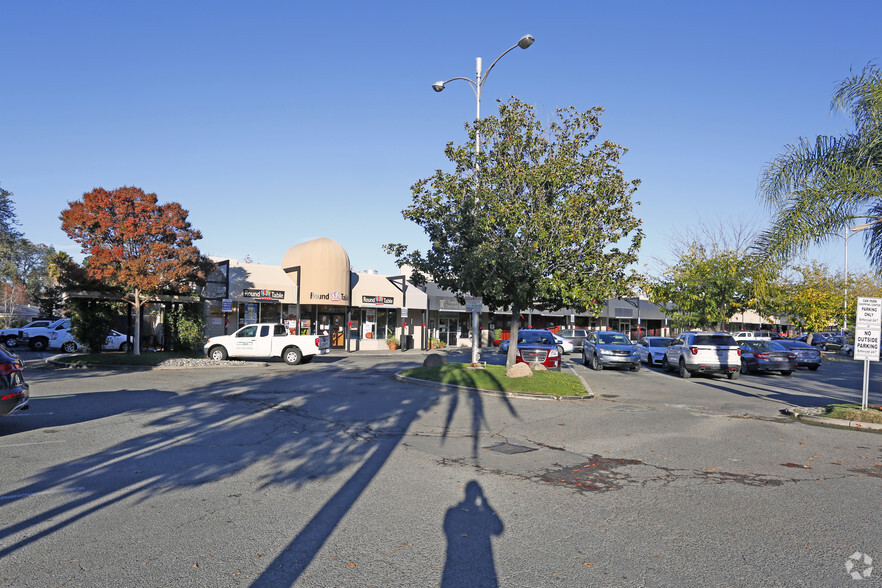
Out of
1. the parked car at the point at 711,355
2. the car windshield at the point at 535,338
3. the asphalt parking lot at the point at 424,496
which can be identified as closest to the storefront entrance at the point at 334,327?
the car windshield at the point at 535,338

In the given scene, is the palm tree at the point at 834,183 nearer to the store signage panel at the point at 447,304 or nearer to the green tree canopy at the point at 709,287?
the green tree canopy at the point at 709,287

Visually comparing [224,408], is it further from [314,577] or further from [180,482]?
[314,577]

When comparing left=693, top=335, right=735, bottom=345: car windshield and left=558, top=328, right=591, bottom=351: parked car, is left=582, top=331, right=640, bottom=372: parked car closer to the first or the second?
left=693, top=335, right=735, bottom=345: car windshield

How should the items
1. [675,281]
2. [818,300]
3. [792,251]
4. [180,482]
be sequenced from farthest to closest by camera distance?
1. [818,300]
2. [675,281]
3. [792,251]
4. [180,482]

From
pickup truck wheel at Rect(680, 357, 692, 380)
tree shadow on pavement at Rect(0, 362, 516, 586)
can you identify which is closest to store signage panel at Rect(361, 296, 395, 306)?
pickup truck wheel at Rect(680, 357, 692, 380)

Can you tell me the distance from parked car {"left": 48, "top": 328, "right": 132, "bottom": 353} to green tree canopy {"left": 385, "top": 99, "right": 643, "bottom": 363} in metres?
17.7

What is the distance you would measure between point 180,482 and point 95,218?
1849 cm

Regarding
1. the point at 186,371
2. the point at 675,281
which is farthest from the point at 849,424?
the point at 675,281

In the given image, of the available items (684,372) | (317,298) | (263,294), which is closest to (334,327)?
(317,298)

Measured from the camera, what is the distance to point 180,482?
704 cm

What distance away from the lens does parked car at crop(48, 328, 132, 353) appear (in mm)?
29891

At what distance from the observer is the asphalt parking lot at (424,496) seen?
15.2ft

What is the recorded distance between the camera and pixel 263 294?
3306cm

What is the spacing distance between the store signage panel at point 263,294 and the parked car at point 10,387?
22.8m
